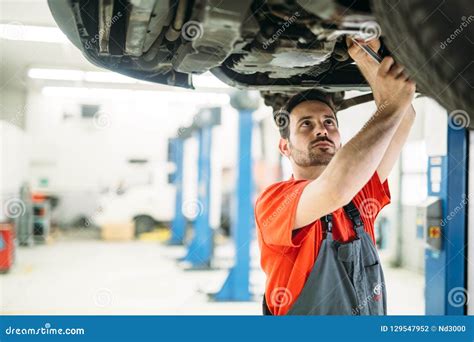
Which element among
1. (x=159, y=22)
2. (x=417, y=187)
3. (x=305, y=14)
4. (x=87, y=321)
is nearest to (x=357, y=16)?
(x=305, y=14)

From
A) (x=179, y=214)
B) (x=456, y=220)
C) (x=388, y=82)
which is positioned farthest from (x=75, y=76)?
(x=388, y=82)

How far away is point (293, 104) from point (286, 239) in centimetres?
47

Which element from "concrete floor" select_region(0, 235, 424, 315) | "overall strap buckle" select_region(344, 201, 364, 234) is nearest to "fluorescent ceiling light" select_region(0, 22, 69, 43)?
"concrete floor" select_region(0, 235, 424, 315)

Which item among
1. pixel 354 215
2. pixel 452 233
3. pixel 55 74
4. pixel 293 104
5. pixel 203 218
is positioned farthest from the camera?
pixel 55 74

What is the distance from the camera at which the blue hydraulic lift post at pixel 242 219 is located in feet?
11.8

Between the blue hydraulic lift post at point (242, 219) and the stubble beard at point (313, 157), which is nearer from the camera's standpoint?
the stubble beard at point (313, 157)

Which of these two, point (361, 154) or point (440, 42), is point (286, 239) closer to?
point (361, 154)

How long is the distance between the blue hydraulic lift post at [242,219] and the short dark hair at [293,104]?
6.52ft

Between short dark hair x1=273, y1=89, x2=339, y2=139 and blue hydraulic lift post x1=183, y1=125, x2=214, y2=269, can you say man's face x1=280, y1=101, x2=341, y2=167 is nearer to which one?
short dark hair x1=273, y1=89, x2=339, y2=139

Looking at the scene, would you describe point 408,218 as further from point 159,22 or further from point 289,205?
point 159,22

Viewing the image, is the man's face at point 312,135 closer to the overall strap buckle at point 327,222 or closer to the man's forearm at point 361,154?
the overall strap buckle at point 327,222

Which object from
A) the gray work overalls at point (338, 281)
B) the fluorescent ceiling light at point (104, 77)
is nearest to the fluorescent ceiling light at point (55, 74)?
the fluorescent ceiling light at point (104, 77)

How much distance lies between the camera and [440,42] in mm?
667

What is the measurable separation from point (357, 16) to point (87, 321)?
1431 millimetres
